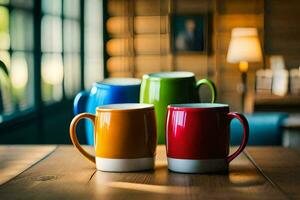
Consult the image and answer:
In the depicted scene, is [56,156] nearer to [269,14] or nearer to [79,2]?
[79,2]

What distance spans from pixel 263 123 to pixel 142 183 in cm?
148

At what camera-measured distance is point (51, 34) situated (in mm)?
3936

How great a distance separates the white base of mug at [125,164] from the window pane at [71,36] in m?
3.33

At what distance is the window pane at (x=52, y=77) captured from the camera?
12.2ft

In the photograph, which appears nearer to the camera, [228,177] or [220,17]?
[228,177]

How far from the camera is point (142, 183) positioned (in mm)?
1057

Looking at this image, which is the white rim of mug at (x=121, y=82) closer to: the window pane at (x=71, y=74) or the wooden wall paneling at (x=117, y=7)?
the window pane at (x=71, y=74)

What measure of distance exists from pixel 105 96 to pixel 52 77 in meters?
2.57

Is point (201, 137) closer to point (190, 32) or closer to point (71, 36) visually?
point (71, 36)

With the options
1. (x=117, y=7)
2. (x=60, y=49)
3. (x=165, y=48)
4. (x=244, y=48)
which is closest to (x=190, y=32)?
(x=165, y=48)

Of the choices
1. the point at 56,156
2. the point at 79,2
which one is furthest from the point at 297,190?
the point at 79,2

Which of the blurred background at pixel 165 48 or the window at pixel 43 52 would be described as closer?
the window at pixel 43 52

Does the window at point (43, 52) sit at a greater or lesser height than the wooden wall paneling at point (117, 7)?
lesser

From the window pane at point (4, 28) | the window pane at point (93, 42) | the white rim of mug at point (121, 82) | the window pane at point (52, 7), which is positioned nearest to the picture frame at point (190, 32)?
the window pane at point (93, 42)
